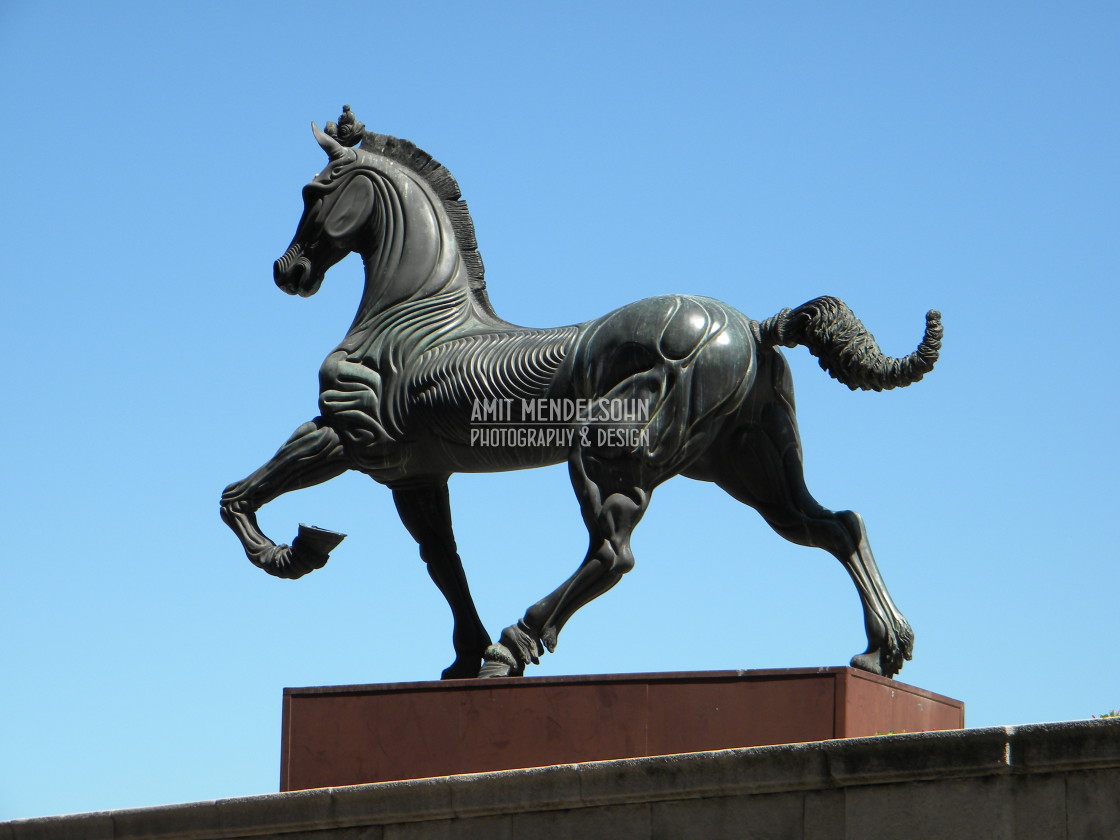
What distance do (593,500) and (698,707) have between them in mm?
1383

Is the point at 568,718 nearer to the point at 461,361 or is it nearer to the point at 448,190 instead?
the point at 461,361

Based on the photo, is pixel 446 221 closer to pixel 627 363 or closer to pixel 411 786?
pixel 627 363

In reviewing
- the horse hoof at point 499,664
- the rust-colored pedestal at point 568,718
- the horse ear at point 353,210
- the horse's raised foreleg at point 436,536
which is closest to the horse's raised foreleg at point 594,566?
the horse hoof at point 499,664

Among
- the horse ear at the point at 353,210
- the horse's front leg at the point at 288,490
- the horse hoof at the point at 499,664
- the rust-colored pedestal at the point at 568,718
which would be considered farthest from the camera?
the horse ear at the point at 353,210

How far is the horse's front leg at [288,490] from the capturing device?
9.84m

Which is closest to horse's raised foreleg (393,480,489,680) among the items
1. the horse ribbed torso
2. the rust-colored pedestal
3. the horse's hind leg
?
the horse ribbed torso

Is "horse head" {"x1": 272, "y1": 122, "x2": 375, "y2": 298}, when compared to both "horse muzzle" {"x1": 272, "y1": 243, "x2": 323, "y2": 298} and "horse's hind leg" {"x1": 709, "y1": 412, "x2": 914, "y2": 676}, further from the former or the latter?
"horse's hind leg" {"x1": 709, "y1": 412, "x2": 914, "y2": 676}

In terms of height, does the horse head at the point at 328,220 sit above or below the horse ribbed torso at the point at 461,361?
above

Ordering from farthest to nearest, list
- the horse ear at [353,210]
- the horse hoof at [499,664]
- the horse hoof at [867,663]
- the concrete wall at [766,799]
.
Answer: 1. the horse ear at [353,210]
2. the horse hoof at [499,664]
3. the horse hoof at [867,663]
4. the concrete wall at [766,799]

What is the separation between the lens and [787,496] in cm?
949

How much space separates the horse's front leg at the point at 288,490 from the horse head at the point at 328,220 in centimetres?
114

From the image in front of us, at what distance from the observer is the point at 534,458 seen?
956 cm

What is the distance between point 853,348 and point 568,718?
2.42 meters

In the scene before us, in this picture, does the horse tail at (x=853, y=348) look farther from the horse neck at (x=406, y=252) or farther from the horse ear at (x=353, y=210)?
the horse ear at (x=353, y=210)
